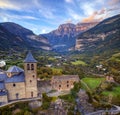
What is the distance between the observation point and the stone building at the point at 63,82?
5834 cm

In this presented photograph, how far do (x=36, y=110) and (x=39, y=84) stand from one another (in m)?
9.17

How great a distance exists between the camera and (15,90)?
5075cm

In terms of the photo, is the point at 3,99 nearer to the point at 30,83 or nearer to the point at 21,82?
the point at 21,82

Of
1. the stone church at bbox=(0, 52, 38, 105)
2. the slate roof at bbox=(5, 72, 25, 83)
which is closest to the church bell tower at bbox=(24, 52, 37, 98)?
the stone church at bbox=(0, 52, 38, 105)

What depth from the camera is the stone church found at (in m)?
50.3

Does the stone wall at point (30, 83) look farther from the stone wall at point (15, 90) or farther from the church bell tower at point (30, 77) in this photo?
the stone wall at point (15, 90)

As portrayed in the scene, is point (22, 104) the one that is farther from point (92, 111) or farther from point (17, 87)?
point (92, 111)

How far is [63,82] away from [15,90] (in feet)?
49.5

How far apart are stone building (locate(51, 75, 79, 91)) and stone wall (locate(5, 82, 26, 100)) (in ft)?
33.3

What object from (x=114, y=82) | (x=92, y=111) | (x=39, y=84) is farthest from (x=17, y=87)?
(x=114, y=82)

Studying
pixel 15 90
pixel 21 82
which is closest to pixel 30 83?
pixel 21 82

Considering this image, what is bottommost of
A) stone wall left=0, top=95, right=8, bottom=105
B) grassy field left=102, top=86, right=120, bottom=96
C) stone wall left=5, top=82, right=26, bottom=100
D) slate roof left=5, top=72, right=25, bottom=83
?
grassy field left=102, top=86, right=120, bottom=96

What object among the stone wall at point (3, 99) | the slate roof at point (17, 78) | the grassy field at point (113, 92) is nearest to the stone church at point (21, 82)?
the slate roof at point (17, 78)

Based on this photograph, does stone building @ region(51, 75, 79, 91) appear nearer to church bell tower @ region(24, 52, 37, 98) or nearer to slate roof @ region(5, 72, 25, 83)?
church bell tower @ region(24, 52, 37, 98)
